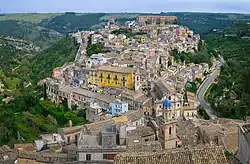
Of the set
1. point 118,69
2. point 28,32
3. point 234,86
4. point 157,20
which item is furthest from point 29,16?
point 234,86

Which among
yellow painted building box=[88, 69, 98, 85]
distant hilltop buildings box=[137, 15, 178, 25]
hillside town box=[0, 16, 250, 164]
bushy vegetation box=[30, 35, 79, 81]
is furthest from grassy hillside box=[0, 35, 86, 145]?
distant hilltop buildings box=[137, 15, 178, 25]

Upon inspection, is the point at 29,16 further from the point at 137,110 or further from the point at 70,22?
the point at 137,110

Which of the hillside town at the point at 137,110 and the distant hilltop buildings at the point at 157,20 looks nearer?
the hillside town at the point at 137,110

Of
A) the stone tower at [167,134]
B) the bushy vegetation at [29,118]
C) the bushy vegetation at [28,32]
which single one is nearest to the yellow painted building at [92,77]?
the bushy vegetation at [29,118]

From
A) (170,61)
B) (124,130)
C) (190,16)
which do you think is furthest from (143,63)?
(190,16)

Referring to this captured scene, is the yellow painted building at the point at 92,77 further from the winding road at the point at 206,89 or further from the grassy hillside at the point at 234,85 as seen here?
the grassy hillside at the point at 234,85
